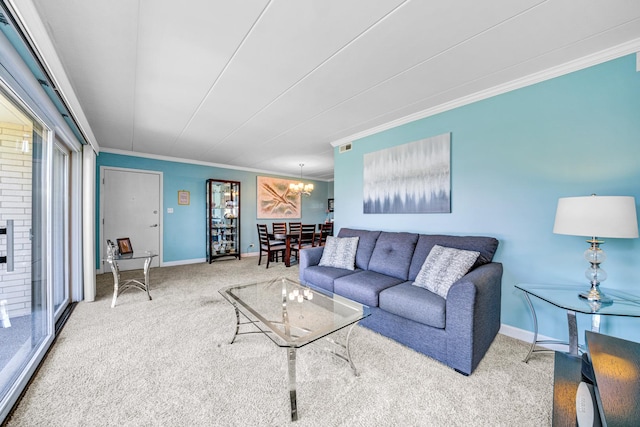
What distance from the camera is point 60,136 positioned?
2340 mm

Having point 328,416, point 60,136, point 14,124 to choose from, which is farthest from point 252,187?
point 328,416

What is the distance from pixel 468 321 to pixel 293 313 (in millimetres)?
1278

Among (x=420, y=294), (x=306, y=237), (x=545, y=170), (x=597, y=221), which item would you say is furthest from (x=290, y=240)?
(x=597, y=221)

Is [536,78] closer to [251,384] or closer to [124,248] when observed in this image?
[251,384]

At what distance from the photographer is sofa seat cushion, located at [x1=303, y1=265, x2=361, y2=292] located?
2641 mm

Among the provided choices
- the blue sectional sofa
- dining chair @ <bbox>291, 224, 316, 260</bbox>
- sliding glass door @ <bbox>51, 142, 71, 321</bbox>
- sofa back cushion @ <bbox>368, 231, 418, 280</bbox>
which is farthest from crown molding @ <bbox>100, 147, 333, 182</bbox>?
sofa back cushion @ <bbox>368, 231, 418, 280</bbox>

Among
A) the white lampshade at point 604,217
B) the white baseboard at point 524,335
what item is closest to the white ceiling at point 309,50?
the white lampshade at point 604,217

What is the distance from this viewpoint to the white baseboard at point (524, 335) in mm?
1962

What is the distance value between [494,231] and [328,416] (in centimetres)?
212

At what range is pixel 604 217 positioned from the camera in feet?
4.91

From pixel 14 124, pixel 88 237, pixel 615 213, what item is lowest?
pixel 88 237

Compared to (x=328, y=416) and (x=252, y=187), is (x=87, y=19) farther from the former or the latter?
(x=252, y=187)

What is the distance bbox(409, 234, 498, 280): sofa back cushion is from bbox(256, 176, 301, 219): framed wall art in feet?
15.1

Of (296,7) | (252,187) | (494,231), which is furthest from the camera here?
(252,187)
